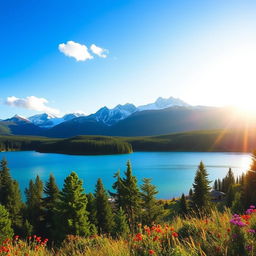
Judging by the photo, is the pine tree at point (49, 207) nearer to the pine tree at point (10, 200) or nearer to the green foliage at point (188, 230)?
the pine tree at point (10, 200)

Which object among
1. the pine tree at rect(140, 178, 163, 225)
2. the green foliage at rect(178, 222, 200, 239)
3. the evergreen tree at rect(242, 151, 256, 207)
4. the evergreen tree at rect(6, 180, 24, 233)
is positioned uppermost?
the green foliage at rect(178, 222, 200, 239)

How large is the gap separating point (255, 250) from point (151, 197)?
2295cm

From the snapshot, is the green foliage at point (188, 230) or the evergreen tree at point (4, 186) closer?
the green foliage at point (188, 230)

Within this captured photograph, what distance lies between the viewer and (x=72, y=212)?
65.3 feet

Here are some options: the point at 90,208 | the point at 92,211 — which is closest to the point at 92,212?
the point at 92,211

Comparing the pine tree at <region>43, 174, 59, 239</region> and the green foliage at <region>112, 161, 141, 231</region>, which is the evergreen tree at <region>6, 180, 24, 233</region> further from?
the green foliage at <region>112, 161, 141, 231</region>

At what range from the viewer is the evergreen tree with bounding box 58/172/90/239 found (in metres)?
19.3

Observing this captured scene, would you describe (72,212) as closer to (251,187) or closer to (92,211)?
(92,211)

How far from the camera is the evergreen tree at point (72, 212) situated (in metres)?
19.3

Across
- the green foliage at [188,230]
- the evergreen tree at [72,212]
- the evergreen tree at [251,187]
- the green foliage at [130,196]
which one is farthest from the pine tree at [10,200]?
the green foliage at [188,230]

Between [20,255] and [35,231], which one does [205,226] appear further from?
[35,231]

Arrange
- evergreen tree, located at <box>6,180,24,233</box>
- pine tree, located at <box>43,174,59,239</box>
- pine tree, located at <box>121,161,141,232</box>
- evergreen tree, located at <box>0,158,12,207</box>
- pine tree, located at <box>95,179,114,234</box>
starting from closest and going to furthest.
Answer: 1. pine tree, located at <box>95,179,114,234</box>
2. pine tree, located at <box>121,161,141,232</box>
3. evergreen tree, located at <box>6,180,24,233</box>
4. pine tree, located at <box>43,174,59,239</box>
5. evergreen tree, located at <box>0,158,12,207</box>

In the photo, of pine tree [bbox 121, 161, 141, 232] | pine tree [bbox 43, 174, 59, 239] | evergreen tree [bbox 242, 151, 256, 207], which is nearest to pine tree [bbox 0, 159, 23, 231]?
pine tree [bbox 43, 174, 59, 239]

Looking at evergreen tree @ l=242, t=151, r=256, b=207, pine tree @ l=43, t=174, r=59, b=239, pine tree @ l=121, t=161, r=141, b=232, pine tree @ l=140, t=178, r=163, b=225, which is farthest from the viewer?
pine tree @ l=43, t=174, r=59, b=239
